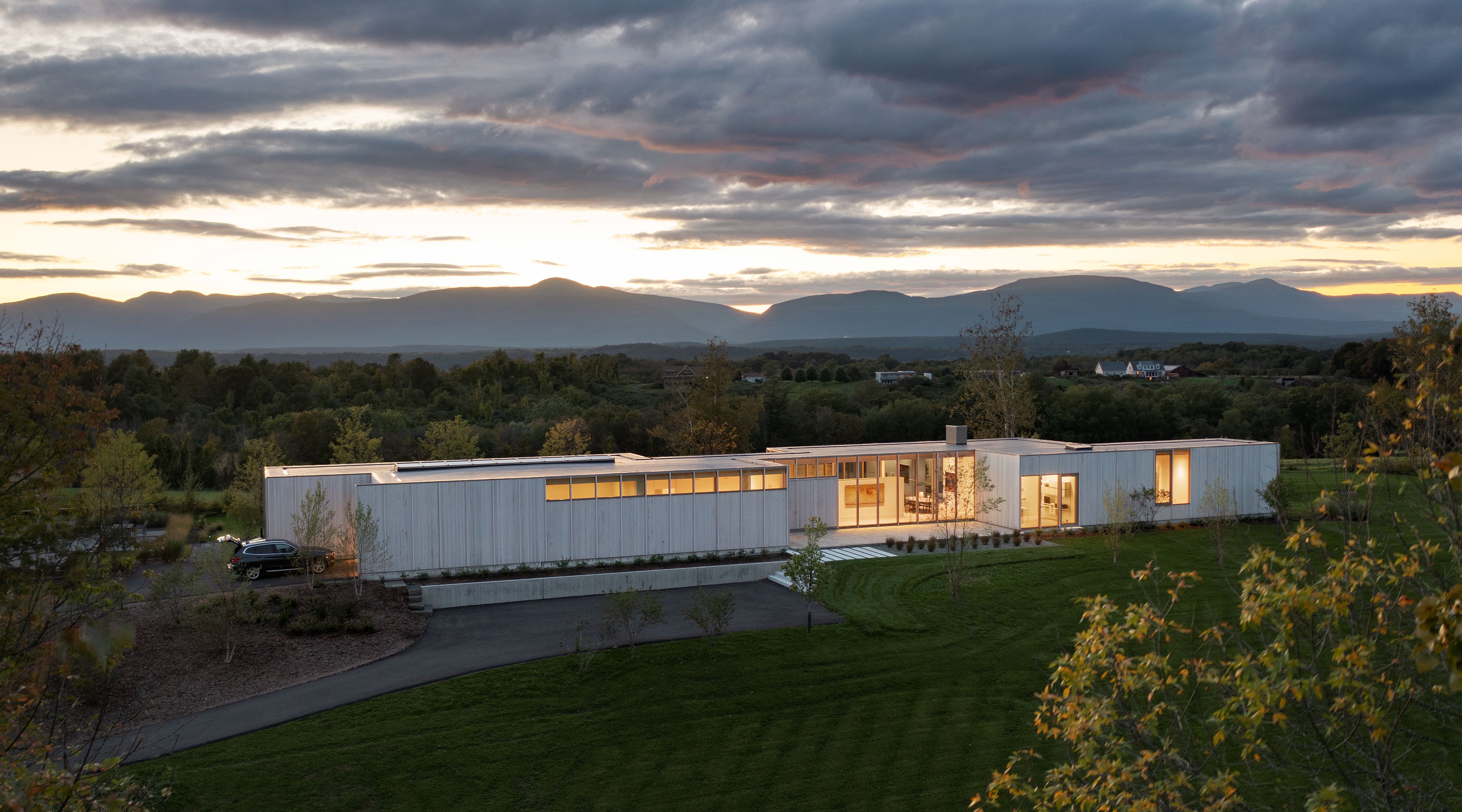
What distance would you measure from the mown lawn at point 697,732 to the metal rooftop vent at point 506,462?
10020mm

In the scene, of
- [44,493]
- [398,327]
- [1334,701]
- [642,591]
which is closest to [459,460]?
[642,591]

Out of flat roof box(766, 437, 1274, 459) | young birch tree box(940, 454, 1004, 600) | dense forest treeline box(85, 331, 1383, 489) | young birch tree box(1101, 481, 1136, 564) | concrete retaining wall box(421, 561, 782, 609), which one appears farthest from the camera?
dense forest treeline box(85, 331, 1383, 489)

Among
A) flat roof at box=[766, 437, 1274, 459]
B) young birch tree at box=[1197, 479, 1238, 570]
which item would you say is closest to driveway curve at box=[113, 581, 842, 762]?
flat roof at box=[766, 437, 1274, 459]

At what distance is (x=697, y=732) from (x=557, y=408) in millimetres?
40490

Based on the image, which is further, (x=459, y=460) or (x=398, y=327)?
(x=398, y=327)

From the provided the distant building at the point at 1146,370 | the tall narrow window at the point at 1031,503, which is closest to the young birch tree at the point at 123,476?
the tall narrow window at the point at 1031,503

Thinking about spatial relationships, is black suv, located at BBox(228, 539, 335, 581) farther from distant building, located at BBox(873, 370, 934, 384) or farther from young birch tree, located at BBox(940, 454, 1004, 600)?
distant building, located at BBox(873, 370, 934, 384)

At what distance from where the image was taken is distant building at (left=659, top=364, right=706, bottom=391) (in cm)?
3884

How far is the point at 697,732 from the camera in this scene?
1374 centimetres

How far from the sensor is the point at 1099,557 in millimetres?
23094

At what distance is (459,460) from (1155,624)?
72.7 ft

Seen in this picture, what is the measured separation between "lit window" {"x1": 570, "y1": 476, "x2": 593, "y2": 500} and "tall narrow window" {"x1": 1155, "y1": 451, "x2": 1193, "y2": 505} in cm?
1700

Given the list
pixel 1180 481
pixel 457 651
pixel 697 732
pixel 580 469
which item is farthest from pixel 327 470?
pixel 1180 481

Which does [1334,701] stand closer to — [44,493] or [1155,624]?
[1155,624]
